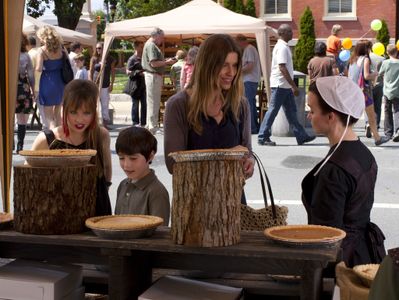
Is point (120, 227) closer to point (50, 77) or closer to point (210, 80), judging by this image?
point (210, 80)

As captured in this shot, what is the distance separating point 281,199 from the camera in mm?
8398

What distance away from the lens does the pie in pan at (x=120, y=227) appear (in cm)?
295

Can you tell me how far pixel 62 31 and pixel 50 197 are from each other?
67.4 feet

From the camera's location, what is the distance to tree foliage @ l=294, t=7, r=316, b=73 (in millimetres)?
36500

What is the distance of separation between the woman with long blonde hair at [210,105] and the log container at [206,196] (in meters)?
1.10

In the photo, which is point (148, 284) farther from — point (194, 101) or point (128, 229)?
point (194, 101)

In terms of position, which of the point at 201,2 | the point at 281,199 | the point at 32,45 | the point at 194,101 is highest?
the point at 201,2

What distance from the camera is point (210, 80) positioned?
3.92m

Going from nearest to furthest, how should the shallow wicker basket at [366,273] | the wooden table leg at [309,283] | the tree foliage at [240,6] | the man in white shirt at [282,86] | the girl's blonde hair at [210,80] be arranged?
the shallow wicker basket at [366,273] → the wooden table leg at [309,283] → the girl's blonde hair at [210,80] → the man in white shirt at [282,86] → the tree foliage at [240,6]

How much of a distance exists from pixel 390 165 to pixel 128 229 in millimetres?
8501

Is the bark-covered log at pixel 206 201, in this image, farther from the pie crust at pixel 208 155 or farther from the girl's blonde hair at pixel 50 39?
the girl's blonde hair at pixel 50 39

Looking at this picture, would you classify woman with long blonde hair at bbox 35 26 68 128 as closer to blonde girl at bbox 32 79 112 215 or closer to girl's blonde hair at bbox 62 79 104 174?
blonde girl at bbox 32 79 112 215

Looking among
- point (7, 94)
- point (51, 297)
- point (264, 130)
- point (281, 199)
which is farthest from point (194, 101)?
point (264, 130)

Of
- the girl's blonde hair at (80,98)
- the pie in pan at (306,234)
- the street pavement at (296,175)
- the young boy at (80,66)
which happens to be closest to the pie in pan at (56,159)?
the pie in pan at (306,234)
